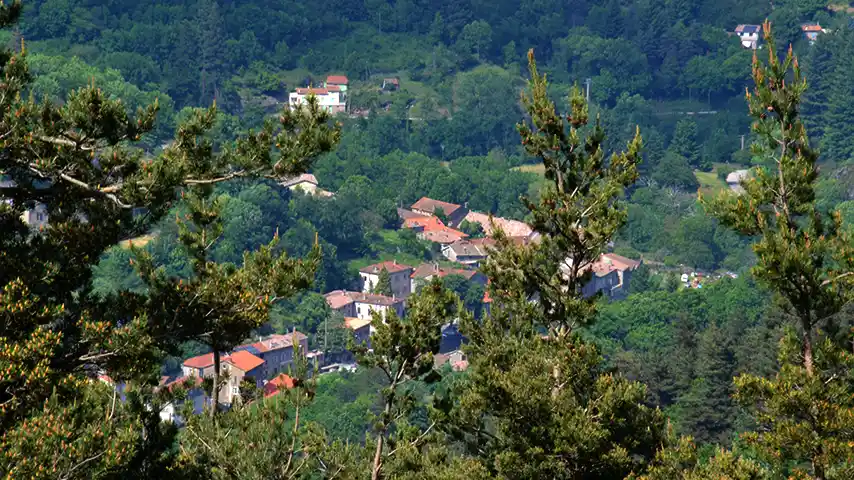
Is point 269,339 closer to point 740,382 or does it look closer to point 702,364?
point 702,364

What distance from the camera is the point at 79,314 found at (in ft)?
43.2

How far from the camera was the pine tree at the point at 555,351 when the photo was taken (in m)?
15.5

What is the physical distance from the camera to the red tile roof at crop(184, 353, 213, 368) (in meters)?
68.9

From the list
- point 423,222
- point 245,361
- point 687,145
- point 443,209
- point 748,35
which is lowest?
point 748,35

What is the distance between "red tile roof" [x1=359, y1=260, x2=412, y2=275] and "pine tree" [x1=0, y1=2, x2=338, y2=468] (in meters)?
75.4

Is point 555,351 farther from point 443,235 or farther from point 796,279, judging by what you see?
point 443,235

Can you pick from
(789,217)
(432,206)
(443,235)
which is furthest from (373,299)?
(789,217)

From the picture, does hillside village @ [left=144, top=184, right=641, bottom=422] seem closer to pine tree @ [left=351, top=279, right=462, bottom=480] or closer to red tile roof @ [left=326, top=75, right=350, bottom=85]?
red tile roof @ [left=326, top=75, right=350, bottom=85]

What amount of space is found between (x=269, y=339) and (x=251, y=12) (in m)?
68.8

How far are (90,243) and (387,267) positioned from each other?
256ft

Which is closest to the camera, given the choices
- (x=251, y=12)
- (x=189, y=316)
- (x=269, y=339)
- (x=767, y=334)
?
(x=189, y=316)

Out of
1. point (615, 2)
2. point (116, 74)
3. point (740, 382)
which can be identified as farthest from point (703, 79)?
point (740, 382)

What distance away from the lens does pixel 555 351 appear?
15.9m

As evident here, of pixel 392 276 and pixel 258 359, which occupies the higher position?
pixel 258 359
